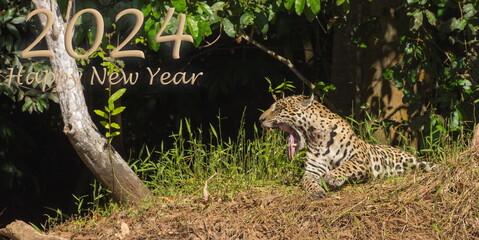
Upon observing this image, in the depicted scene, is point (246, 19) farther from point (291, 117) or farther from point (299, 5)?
point (291, 117)

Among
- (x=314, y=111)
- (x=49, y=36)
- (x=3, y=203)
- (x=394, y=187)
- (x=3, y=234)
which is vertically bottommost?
(x=3, y=203)

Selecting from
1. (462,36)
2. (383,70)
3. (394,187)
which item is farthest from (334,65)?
(394,187)

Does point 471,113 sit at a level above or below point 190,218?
above

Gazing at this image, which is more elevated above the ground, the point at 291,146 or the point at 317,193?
the point at 291,146

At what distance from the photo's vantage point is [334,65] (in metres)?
8.54

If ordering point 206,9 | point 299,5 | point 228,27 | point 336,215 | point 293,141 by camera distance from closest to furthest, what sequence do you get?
point 336,215 → point 299,5 → point 206,9 → point 228,27 → point 293,141

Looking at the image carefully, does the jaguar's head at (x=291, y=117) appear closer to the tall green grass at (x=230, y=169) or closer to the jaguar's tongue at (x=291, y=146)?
the jaguar's tongue at (x=291, y=146)

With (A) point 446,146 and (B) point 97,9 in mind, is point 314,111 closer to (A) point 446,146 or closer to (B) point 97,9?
(A) point 446,146

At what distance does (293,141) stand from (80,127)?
5.70 feet

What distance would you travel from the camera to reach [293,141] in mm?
7020

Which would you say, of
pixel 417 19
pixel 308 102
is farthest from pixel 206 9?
pixel 417 19

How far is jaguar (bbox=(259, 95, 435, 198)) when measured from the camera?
22.2 ft

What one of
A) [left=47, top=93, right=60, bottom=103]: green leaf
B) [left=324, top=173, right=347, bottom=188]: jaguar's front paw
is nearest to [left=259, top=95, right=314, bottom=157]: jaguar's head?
[left=324, top=173, right=347, bottom=188]: jaguar's front paw

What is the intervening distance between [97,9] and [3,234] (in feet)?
6.16
